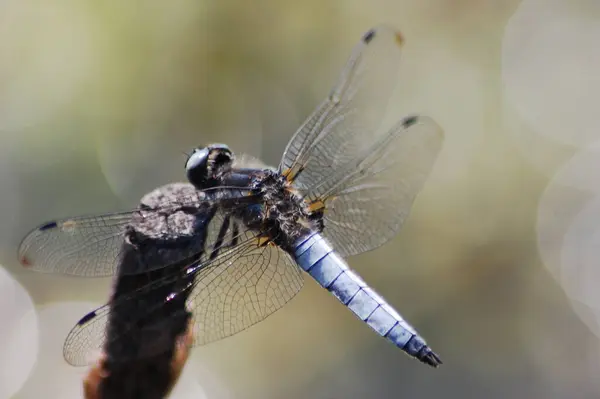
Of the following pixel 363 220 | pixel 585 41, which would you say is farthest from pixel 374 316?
pixel 585 41

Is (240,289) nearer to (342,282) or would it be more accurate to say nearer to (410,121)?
(342,282)

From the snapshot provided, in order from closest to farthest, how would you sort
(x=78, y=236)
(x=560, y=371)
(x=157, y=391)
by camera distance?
(x=157, y=391)
(x=78, y=236)
(x=560, y=371)

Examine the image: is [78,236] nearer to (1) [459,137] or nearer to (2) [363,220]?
(2) [363,220]

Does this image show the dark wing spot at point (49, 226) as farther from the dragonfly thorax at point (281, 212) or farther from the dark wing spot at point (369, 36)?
the dark wing spot at point (369, 36)

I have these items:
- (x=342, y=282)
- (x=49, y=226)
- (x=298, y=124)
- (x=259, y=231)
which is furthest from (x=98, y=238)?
(x=298, y=124)

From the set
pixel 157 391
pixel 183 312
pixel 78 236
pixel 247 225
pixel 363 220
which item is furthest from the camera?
pixel 363 220

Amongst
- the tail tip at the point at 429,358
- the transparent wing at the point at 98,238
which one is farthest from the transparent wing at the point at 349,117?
the tail tip at the point at 429,358

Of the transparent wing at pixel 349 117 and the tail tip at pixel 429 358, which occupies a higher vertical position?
the transparent wing at pixel 349 117
